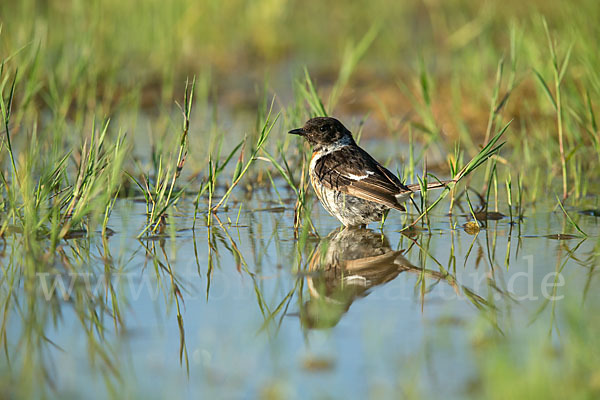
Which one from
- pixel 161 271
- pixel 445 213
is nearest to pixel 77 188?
pixel 161 271

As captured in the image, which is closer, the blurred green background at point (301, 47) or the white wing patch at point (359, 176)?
the white wing patch at point (359, 176)

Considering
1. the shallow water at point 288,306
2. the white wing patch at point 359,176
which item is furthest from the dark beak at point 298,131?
the shallow water at point 288,306

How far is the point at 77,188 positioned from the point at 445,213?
297cm

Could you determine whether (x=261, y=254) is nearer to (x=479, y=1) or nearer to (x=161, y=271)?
(x=161, y=271)

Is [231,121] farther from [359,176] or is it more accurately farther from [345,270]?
[345,270]

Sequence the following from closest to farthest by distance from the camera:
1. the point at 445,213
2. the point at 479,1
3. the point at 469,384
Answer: the point at 469,384
the point at 445,213
the point at 479,1

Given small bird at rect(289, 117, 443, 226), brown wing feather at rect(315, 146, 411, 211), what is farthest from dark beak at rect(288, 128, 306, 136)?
brown wing feather at rect(315, 146, 411, 211)

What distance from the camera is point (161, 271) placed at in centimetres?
502

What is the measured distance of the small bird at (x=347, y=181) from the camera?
20.4ft

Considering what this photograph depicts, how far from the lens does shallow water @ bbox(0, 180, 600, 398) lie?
3486 millimetres

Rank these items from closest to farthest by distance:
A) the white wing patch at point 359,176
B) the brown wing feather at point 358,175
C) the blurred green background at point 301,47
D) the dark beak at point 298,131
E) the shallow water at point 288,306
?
the shallow water at point 288,306
the brown wing feather at point 358,175
the white wing patch at point 359,176
the dark beak at point 298,131
the blurred green background at point 301,47

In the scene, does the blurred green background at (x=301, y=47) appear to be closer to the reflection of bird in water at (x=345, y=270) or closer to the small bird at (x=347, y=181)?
the small bird at (x=347, y=181)

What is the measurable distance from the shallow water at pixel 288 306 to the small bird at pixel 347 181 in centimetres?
20

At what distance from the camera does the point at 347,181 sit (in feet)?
21.1
